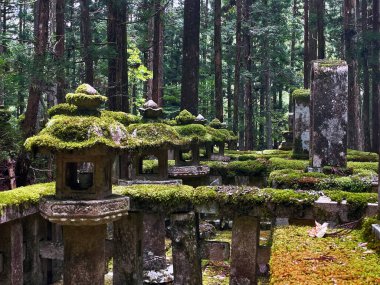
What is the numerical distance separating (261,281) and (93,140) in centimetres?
451

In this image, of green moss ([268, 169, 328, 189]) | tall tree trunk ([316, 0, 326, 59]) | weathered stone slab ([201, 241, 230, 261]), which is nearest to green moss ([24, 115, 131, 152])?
weathered stone slab ([201, 241, 230, 261])

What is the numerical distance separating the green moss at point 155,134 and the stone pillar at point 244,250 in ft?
7.49

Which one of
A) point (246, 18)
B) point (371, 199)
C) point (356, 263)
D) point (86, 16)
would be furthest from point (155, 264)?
point (246, 18)

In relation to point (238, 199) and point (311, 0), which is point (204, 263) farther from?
point (311, 0)

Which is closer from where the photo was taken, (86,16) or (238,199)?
(238,199)

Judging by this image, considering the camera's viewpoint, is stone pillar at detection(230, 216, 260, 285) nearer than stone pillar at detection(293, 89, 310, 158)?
Yes

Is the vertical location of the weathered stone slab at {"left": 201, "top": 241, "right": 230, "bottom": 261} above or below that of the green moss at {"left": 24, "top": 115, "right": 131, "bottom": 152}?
below

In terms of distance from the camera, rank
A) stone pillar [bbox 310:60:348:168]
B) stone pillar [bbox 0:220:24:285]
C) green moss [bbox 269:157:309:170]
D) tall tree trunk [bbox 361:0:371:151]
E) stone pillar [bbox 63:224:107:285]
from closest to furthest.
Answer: stone pillar [bbox 63:224:107:285] → stone pillar [bbox 0:220:24:285] → stone pillar [bbox 310:60:348:168] → green moss [bbox 269:157:309:170] → tall tree trunk [bbox 361:0:371:151]

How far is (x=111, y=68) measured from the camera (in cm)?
1540

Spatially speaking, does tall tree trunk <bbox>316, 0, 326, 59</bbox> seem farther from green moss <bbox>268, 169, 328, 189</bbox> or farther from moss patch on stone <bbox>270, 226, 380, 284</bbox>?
moss patch on stone <bbox>270, 226, 380, 284</bbox>

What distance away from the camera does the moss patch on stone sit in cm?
290

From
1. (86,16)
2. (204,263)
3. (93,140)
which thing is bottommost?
(204,263)

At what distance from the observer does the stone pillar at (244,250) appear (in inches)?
253

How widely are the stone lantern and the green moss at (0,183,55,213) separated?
923 mm
